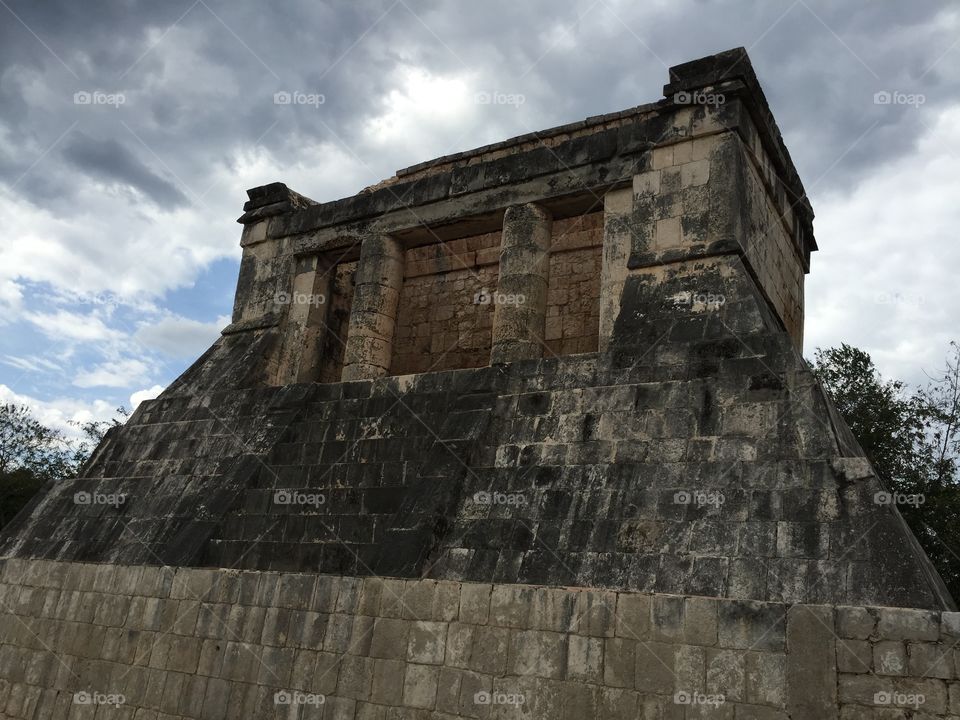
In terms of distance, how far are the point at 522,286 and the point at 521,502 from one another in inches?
109

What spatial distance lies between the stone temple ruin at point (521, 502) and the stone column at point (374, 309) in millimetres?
36

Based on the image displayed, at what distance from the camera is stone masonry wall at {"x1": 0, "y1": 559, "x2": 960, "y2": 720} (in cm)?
474

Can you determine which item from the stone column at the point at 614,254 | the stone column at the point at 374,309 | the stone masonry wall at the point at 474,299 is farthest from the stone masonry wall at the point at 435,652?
the stone masonry wall at the point at 474,299

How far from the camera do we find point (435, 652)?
5.93 m

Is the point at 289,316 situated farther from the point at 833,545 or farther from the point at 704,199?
the point at 833,545

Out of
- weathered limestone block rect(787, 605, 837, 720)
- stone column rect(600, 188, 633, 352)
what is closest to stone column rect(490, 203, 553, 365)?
stone column rect(600, 188, 633, 352)

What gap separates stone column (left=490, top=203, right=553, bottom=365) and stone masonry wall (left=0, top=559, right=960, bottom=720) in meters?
2.92

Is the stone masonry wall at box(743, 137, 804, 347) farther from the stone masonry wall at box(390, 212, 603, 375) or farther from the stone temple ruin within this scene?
the stone masonry wall at box(390, 212, 603, 375)

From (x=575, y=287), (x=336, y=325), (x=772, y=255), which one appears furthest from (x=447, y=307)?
(x=772, y=255)

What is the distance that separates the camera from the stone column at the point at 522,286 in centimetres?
831

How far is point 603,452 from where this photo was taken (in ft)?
21.3

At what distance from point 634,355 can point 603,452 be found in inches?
39.1

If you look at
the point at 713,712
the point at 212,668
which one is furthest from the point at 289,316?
the point at 713,712

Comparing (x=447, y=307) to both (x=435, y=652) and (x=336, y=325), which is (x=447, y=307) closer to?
(x=336, y=325)
